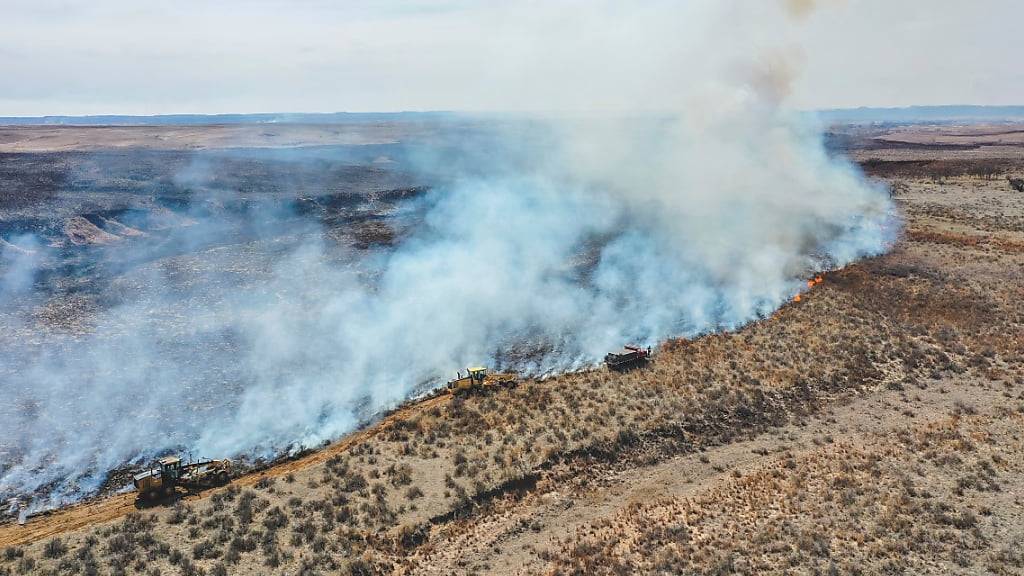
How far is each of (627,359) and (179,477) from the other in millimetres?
23623

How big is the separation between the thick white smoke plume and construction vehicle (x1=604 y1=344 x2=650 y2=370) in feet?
8.69

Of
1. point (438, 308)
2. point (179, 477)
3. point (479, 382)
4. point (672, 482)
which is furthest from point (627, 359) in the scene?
point (179, 477)

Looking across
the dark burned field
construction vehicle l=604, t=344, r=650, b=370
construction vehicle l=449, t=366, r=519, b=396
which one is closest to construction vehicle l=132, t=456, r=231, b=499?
the dark burned field

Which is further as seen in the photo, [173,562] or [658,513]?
[658,513]

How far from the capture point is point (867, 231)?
64625mm

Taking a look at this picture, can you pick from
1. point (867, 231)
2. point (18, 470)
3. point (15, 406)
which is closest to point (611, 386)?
point (18, 470)

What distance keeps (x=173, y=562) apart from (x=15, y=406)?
21111 mm

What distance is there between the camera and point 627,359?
35.9 metres

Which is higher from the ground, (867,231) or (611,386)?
(867,231)

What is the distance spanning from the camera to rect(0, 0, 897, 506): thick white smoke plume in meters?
32.8

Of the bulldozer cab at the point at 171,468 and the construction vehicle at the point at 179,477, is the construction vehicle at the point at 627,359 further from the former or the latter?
the bulldozer cab at the point at 171,468

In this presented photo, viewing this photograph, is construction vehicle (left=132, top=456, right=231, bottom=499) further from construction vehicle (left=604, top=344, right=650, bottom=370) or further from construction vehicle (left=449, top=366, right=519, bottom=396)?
construction vehicle (left=604, top=344, right=650, bottom=370)

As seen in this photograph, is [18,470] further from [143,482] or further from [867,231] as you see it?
[867,231]

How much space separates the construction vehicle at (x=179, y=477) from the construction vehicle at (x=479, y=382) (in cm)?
1198
